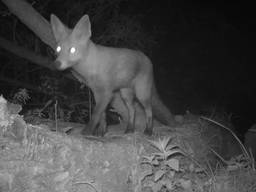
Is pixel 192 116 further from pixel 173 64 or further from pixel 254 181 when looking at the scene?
pixel 173 64

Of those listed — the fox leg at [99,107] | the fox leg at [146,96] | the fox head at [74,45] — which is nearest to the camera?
the fox head at [74,45]

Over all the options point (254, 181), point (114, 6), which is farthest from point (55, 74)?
point (254, 181)

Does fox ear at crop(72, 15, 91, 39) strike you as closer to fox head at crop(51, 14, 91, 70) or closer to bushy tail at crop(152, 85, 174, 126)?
fox head at crop(51, 14, 91, 70)

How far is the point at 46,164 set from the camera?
11.4 ft

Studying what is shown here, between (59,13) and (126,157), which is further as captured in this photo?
(59,13)

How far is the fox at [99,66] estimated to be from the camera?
5.26 metres

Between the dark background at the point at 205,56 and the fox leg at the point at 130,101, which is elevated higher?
the dark background at the point at 205,56

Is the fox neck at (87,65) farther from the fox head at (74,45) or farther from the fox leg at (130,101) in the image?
the fox leg at (130,101)

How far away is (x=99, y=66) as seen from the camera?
5453 millimetres

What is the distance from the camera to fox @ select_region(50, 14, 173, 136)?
17.3 ft

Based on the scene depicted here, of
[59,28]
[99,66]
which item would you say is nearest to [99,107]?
[99,66]

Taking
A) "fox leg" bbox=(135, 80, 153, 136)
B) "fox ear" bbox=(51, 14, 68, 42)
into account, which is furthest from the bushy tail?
"fox ear" bbox=(51, 14, 68, 42)

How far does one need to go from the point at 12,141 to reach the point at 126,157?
5.06 ft

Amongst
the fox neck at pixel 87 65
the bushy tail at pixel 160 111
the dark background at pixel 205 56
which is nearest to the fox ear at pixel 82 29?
the fox neck at pixel 87 65
